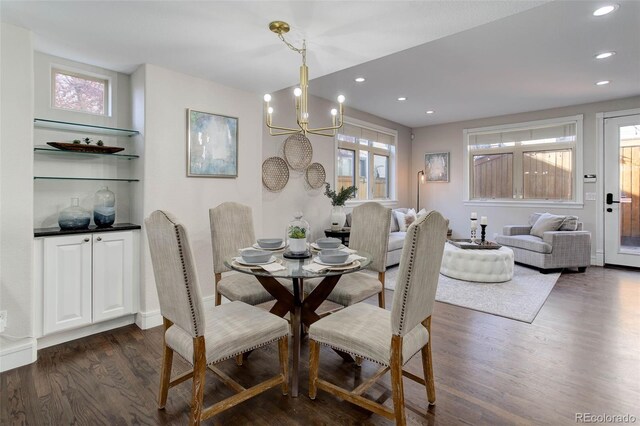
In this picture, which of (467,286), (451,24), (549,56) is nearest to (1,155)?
(451,24)

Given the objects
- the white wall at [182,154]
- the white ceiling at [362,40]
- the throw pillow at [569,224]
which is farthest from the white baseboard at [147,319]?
the throw pillow at [569,224]

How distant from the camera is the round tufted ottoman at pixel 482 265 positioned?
4.30 m

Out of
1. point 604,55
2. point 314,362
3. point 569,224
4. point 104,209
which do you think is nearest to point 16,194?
point 104,209

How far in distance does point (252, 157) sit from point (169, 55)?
4.25 feet

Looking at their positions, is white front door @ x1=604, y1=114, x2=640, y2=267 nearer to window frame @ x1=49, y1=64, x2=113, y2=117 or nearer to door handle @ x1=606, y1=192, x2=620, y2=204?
door handle @ x1=606, y1=192, x2=620, y2=204

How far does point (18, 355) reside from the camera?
229cm

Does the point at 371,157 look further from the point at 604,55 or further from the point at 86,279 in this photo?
the point at 86,279

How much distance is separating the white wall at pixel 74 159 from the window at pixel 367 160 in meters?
3.22

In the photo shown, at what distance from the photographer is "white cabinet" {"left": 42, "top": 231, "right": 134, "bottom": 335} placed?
2.53 m

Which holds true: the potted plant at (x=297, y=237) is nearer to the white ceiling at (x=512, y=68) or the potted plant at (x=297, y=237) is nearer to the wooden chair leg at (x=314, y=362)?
the wooden chair leg at (x=314, y=362)

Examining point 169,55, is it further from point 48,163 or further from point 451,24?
point 451,24

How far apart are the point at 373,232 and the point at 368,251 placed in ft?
0.55

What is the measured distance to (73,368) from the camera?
226 centimetres

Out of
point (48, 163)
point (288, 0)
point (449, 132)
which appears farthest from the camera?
point (449, 132)
